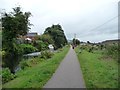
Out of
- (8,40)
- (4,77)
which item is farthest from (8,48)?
(4,77)

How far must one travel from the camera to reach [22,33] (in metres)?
39.3

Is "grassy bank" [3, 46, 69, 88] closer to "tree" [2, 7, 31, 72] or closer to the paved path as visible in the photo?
the paved path

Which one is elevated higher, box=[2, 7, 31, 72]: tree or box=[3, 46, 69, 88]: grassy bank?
box=[2, 7, 31, 72]: tree

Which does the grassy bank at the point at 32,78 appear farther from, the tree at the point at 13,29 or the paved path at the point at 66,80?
the tree at the point at 13,29

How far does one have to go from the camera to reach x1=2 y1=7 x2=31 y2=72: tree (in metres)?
35.9

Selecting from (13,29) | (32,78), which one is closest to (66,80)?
(32,78)

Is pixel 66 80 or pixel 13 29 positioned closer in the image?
pixel 66 80

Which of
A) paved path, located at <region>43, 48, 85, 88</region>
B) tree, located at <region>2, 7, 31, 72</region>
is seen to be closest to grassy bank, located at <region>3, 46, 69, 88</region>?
paved path, located at <region>43, 48, 85, 88</region>

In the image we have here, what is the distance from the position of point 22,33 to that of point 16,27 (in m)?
2.05

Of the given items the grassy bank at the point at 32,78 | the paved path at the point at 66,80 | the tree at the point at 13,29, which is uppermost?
the tree at the point at 13,29

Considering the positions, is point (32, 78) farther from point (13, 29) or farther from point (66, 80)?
point (13, 29)

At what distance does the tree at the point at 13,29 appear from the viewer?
118ft

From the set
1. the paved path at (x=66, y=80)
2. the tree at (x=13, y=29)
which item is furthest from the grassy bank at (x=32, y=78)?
the tree at (x=13, y=29)

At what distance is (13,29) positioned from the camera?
3731 cm
